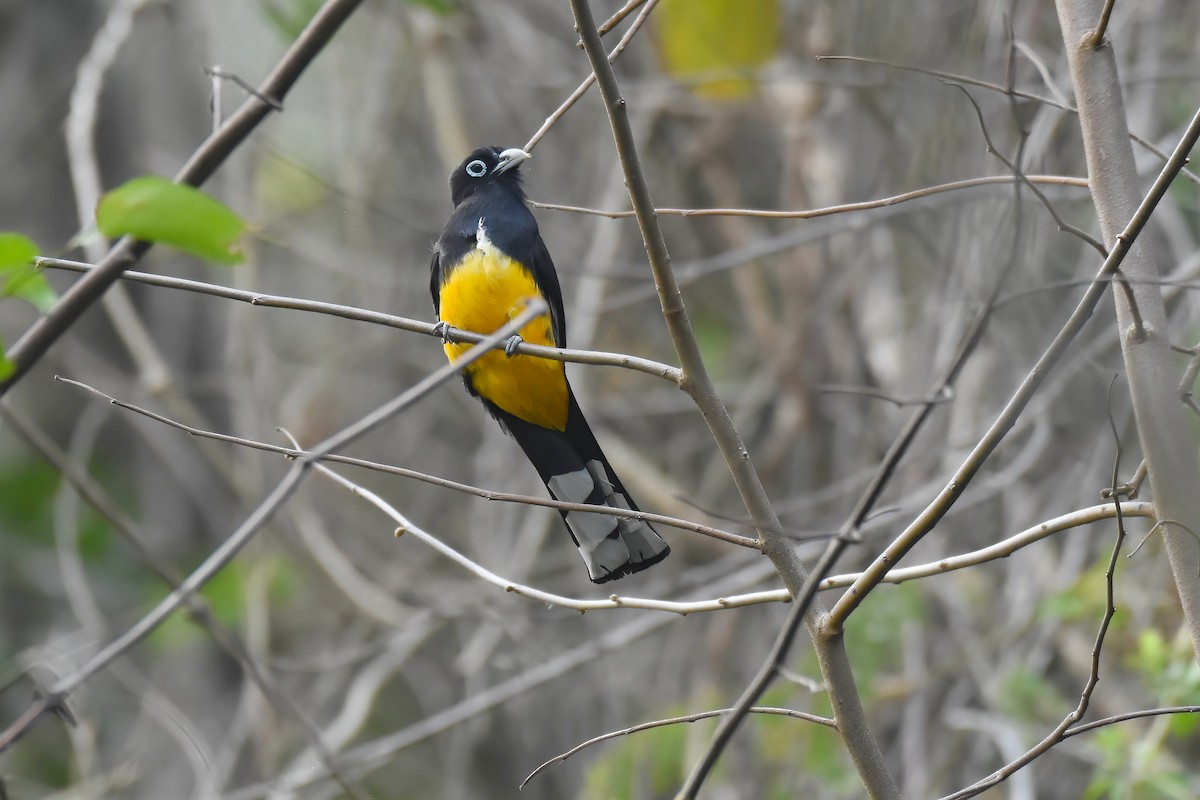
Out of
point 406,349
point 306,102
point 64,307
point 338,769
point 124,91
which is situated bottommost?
point 338,769

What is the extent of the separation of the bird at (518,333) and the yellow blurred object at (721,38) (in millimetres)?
1571

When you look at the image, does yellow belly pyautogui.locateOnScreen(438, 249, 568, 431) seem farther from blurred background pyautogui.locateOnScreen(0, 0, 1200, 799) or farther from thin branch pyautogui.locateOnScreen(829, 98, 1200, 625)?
thin branch pyautogui.locateOnScreen(829, 98, 1200, 625)

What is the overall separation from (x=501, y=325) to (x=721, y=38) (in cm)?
222

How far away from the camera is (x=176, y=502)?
698 cm

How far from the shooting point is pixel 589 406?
6094 mm

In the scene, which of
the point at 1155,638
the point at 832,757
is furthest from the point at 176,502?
the point at 1155,638

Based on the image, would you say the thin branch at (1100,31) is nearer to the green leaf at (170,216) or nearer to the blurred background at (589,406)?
the green leaf at (170,216)

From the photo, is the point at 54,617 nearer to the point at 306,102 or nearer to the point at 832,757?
the point at 306,102

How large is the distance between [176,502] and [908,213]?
4.43 meters

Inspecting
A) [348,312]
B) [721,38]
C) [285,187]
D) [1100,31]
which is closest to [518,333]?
[348,312]

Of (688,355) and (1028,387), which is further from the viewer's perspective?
(688,355)

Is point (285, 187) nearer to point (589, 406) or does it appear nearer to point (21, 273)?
point (589, 406)

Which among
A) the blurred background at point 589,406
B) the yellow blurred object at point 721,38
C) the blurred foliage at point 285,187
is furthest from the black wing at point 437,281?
the blurred foliage at point 285,187

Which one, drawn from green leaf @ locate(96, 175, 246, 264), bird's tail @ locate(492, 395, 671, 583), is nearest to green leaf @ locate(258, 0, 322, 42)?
bird's tail @ locate(492, 395, 671, 583)
